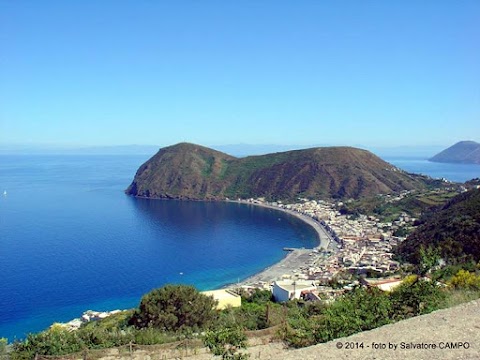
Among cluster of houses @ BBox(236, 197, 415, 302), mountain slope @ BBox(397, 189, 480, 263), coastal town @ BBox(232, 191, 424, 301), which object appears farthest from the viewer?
mountain slope @ BBox(397, 189, 480, 263)

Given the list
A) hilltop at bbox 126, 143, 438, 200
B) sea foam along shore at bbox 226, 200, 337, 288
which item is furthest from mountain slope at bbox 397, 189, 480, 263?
hilltop at bbox 126, 143, 438, 200

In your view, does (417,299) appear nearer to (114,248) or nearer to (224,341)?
(224,341)

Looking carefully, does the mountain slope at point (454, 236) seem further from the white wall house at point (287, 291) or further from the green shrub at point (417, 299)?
the green shrub at point (417, 299)

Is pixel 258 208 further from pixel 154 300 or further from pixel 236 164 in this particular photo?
pixel 154 300

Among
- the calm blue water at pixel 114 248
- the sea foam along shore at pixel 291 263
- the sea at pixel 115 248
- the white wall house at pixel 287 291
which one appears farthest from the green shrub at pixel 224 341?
the sea foam along shore at pixel 291 263

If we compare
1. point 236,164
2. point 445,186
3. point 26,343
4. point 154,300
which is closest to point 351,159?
point 445,186

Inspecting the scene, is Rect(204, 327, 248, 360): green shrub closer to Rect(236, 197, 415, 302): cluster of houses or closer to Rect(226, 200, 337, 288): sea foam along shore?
Rect(236, 197, 415, 302): cluster of houses
